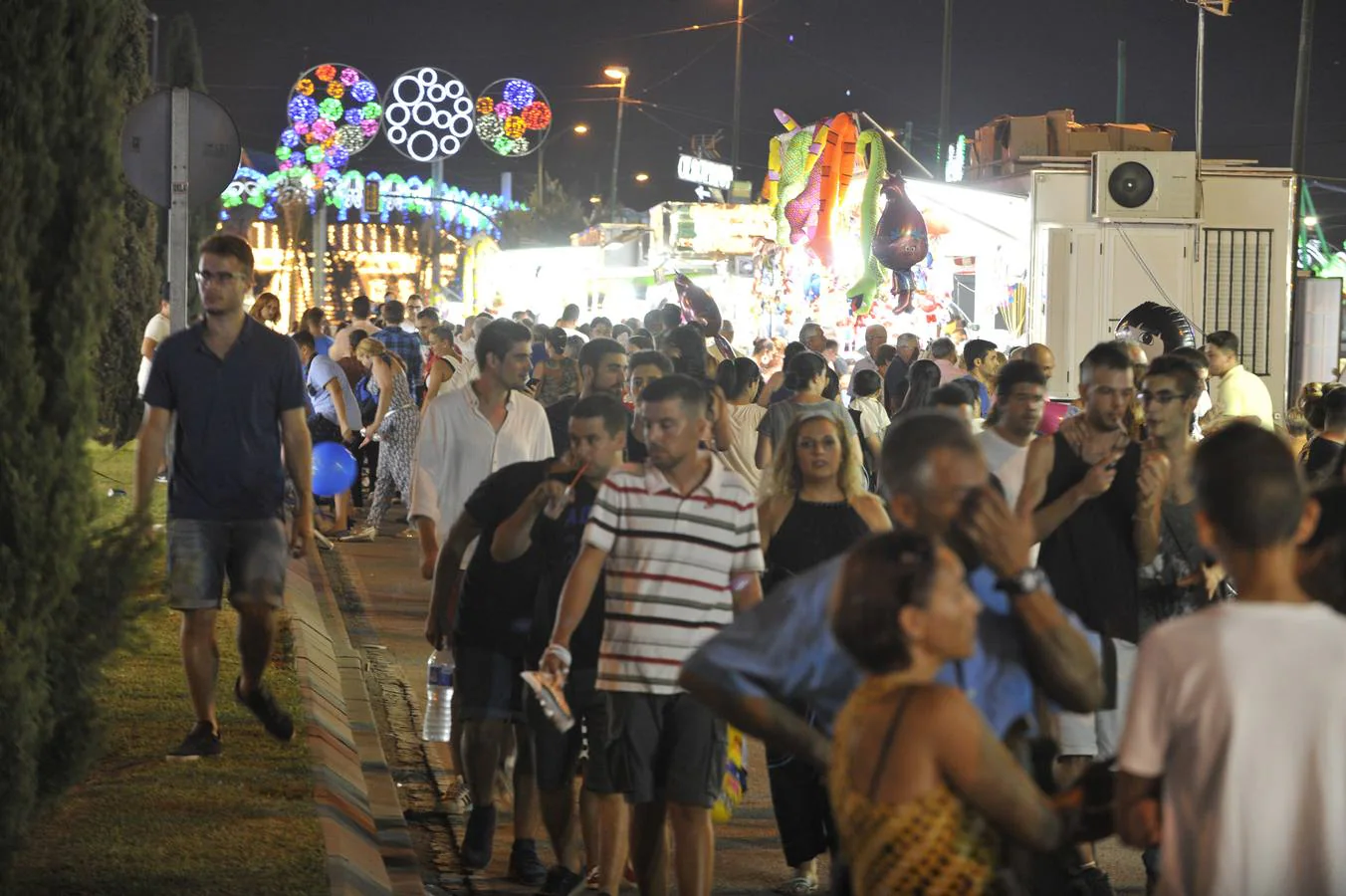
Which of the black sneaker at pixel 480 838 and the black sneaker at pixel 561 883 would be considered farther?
the black sneaker at pixel 480 838

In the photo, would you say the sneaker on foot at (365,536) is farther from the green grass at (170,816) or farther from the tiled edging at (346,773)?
the green grass at (170,816)

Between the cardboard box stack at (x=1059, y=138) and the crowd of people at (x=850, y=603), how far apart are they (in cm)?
862

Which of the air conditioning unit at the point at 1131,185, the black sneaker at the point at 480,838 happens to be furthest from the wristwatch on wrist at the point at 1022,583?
the air conditioning unit at the point at 1131,185

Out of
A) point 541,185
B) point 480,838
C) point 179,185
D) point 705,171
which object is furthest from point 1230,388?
point 541,185

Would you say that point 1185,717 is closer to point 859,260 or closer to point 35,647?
point 35,647

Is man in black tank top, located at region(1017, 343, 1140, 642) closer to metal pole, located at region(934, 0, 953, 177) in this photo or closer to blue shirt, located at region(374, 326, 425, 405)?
blue shirt, located at region(374, 326, 425, 405)

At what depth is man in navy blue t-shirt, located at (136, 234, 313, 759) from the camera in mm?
7555

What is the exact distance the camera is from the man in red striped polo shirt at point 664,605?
5.86m

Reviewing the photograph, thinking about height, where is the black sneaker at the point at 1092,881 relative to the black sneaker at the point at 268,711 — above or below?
below

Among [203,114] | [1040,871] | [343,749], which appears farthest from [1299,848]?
[203,114]

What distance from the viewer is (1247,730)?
321 cm

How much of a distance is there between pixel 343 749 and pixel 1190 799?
607 cm

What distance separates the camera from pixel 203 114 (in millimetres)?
9508

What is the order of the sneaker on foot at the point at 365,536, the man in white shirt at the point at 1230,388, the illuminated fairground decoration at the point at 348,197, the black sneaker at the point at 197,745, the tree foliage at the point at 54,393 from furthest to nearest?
the illuminated fairground decoration at the point at 348,197, the sneaker on foot at the point at 365,536, the man in white shirt at the point at 1230,388, the black sneaker at the point at 197,745, the tree foliage at the point at 54,393
